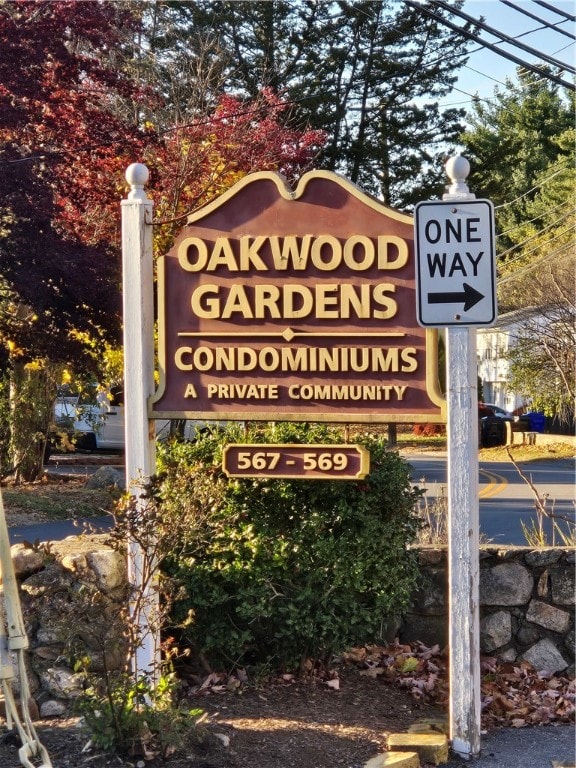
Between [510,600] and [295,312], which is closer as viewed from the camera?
[295,312]

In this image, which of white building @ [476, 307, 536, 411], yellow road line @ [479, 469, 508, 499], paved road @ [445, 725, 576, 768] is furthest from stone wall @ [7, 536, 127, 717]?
white building @ [476, 307, 536, 411]

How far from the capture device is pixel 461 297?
4.96 m

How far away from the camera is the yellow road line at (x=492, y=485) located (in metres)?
18.1

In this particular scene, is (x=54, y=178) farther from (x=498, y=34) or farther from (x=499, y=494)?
(x=499, y=494)

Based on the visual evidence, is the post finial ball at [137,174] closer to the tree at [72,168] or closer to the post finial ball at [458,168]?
the post finial ball at [458,168]

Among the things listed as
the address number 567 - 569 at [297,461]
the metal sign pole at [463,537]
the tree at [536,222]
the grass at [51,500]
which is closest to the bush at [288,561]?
the address number 567 - 569 at [297,461]

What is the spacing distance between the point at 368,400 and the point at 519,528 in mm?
8599

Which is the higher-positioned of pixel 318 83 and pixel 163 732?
pixel 318 83

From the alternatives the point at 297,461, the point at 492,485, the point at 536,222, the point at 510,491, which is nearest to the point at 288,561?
the point at 297,461

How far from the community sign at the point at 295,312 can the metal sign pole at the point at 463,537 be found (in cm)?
33

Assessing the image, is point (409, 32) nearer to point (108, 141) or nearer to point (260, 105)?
point (260, 105)

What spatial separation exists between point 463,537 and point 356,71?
76.9 feet

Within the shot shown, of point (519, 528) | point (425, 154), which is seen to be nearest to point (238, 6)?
point (425, 154)

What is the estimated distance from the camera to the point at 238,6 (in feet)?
86.0
